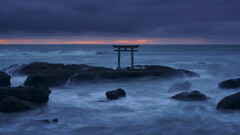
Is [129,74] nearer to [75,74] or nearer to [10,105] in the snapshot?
[75,74]

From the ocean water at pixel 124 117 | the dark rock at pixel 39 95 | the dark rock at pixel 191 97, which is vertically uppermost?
the dark rock at pixel 39 95

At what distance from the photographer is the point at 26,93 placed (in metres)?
12.7

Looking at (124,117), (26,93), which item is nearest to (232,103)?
(124,117)

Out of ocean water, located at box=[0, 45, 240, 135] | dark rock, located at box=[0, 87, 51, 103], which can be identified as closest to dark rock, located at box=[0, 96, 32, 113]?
ocean water, located at box=[0, 45, 240, 135]

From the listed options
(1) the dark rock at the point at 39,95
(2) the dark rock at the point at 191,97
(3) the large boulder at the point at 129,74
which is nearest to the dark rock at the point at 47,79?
(3) the large boulder at the point at 129,74

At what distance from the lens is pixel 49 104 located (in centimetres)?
1309

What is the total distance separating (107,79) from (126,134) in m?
10.5

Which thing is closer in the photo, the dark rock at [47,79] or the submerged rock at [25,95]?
the submerged rock at [25,95]

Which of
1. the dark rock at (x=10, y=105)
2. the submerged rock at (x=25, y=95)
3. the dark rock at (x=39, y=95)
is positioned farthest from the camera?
the dark rock at (x=39, y=95)

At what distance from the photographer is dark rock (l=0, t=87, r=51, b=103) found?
12555 mm

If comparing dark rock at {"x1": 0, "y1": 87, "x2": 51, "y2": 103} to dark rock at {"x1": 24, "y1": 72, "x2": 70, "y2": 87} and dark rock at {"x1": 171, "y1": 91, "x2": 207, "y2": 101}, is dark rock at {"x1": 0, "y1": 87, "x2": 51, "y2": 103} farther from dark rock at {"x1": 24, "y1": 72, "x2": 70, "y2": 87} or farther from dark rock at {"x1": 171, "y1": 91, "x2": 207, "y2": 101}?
dark rock at {"x1": 171, "y1": 91, "x2": 207, "y2": 101}

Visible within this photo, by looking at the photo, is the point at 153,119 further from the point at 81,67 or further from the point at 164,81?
the point at 81,67

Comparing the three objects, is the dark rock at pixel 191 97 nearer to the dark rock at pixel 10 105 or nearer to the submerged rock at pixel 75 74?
the submerged rock at pixel 75 74

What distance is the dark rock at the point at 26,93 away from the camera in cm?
1255
